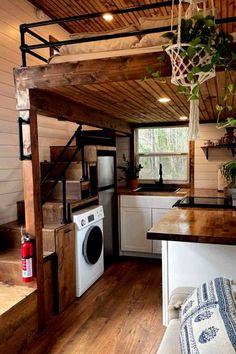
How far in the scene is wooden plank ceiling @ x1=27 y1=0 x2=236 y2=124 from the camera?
252cm

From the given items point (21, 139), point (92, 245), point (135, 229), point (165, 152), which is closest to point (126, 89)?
point (21, 139)

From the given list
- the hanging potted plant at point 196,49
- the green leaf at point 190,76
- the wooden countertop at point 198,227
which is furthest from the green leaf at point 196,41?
the wooden countertop at point 198,227

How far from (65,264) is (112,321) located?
2.32ft

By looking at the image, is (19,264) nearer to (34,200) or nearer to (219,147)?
(34,200)

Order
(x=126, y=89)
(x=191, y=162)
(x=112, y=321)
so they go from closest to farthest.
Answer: (x=126, y=89)
(x=112, y=321)
(x=191, y=162)

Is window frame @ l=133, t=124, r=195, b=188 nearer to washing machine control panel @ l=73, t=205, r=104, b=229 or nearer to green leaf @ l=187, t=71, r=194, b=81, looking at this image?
washing machine control panel @ l=73, t=205, r=104, b=229

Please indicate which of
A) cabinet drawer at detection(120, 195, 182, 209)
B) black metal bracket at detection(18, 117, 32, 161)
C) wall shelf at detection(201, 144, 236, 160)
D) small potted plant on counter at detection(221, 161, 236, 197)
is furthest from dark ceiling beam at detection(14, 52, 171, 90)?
wall shelf at detection(201, 144, 236, 160)

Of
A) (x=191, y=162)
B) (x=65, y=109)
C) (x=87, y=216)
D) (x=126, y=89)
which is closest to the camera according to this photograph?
(x=126, y=89)

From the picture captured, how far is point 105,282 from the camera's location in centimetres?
378

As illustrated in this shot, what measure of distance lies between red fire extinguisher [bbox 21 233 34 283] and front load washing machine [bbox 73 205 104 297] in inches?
28.8

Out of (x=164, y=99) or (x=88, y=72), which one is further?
(x=164, y=99)

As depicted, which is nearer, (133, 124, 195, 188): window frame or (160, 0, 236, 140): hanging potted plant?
(160, 0, 236, 140): hanging potted plant

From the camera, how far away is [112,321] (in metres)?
2.86

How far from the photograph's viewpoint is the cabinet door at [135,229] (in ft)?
14.9
